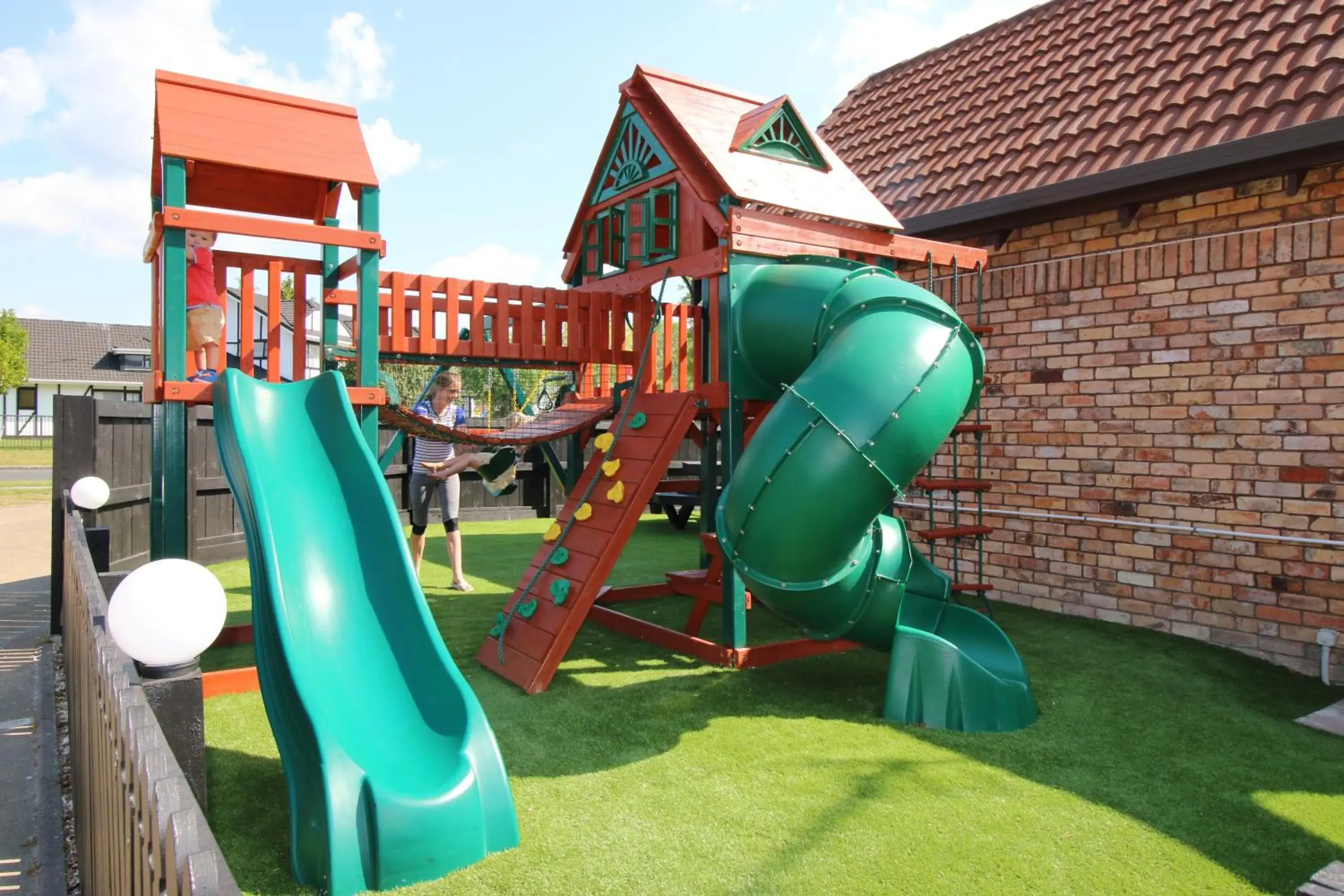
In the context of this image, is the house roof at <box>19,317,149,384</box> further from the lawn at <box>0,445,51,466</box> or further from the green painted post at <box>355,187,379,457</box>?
the green painted post at <box>355,187,379,457</box>

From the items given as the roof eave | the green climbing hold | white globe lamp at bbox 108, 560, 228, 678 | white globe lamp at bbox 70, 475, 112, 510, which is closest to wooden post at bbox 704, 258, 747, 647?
the green climbing hold

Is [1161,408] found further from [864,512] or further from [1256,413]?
[864,512]

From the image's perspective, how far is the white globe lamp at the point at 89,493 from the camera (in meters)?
5.12

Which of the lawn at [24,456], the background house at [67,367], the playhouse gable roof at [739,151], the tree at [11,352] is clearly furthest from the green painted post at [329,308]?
the background house at [67,367]

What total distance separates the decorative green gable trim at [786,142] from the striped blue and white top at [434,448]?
308cm

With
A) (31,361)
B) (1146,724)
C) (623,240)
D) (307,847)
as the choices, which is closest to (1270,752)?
(1146,724)

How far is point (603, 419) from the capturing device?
580 cm

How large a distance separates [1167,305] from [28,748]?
259 inches

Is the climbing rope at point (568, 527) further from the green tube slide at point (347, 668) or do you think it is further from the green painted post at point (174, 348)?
the green painted post at point (174, 348)

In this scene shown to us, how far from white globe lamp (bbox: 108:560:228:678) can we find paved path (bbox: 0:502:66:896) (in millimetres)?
1022

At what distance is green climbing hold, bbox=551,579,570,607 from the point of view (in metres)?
4.63

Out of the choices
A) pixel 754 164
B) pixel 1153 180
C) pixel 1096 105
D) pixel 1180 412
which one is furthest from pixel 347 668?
pixel 1096 105

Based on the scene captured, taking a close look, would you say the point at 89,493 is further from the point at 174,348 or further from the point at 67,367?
the point at 67,367

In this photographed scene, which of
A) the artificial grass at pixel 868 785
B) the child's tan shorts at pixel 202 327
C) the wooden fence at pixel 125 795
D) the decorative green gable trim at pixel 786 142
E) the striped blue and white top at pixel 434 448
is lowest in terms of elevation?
the artificial grass at pixel 868 785
